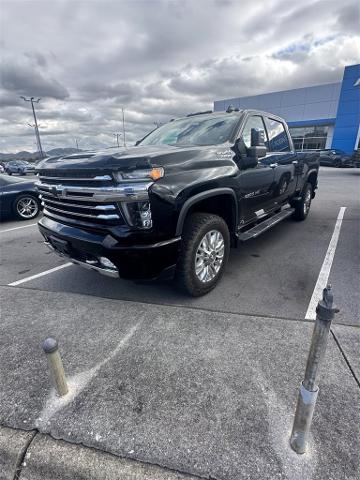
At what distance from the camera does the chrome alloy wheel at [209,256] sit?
3.04 m

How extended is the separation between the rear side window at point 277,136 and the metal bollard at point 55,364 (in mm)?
4031

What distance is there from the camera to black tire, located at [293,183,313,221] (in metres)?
6.18

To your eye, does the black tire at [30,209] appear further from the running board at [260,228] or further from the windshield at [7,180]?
the running board at [260,228]

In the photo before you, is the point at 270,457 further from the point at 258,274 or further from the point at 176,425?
the point at 258,274

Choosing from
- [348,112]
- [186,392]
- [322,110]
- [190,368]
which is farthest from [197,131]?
[322,110]

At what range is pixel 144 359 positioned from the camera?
2.34 meters

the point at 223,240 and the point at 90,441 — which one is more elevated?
the point at 223,240

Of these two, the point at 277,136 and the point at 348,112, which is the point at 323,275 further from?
the point at 348,112

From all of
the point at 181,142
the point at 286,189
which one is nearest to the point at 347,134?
the point at 286,189

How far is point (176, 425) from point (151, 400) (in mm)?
258

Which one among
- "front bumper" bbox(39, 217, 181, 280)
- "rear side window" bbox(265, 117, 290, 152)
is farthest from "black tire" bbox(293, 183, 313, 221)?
"front bumper" bbox(39, 217, 181, 280)

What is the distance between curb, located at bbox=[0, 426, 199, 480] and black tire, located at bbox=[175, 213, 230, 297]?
1617 millimetres

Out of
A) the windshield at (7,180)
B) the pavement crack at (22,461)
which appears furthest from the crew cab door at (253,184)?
the windshield at (7,180)

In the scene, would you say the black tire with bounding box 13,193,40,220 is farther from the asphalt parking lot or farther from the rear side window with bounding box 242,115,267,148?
the rear side window with bounding box 242,115,267,148
